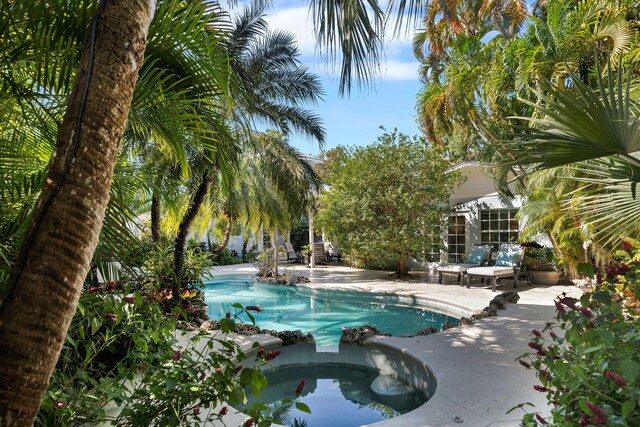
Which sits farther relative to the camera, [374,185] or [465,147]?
[465,147]

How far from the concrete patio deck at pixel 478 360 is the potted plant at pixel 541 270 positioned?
4.20 ft

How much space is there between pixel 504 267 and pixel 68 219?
40.0 feet

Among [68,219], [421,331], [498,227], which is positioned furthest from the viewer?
[498,227]

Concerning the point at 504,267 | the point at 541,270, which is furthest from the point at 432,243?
the point at 541,270

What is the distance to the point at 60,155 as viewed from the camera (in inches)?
45.2

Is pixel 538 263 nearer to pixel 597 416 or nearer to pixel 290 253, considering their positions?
pixel 597 416

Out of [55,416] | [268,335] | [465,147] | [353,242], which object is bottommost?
[268,335]

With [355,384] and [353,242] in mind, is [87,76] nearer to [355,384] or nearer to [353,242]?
[355,384]

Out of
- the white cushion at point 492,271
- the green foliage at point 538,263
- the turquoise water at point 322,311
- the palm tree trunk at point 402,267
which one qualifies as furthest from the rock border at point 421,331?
the palm tree trunk at point 402,267

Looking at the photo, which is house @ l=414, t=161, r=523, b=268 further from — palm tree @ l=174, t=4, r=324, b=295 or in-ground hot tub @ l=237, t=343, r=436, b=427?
in-ground hot tub @ l=237, t=343, r=436, b=427

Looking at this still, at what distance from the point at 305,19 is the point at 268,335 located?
16.4ft

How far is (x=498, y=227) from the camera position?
14.9 meters

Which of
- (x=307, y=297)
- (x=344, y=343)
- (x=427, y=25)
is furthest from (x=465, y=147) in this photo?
(x=344, y=343)

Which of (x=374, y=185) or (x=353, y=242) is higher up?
(x=374, y=185)
